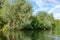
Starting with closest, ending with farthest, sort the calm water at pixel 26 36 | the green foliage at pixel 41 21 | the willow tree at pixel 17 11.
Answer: the calm water at pixel 26 36
the willow tree at pixel 17 11
the green foliage at pixel 41 21

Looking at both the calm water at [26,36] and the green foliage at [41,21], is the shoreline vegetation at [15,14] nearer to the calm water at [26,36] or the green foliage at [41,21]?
the green foliage at [41,21]

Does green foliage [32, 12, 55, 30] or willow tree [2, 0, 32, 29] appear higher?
willow tree [2, 0, 32, 29]

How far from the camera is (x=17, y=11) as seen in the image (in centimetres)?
5275

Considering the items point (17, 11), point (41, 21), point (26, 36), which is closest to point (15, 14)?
point (17, 11)

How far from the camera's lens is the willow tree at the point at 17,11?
51688 millimetres

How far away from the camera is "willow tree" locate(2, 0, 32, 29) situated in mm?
51688

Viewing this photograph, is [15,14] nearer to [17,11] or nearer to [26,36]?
[17,11]

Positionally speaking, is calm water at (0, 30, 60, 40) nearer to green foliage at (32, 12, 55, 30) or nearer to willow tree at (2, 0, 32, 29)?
willow tree at (2, 0, 32, 29)

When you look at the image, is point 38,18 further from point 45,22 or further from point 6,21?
point 6,21

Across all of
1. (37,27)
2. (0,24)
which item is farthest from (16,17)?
(37,27)

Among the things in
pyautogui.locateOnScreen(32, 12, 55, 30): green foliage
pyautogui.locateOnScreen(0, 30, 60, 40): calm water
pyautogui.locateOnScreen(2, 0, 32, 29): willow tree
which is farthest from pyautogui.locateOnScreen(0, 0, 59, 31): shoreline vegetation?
pyautogui.locateOnScreen(0, 30, 60, 40): calm water

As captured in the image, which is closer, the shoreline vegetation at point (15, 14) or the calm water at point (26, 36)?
the calm water at point (26, 36)

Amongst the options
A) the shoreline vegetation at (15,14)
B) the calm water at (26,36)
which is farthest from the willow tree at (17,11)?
the calm water at (26,36)

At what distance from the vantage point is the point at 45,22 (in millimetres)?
73875
